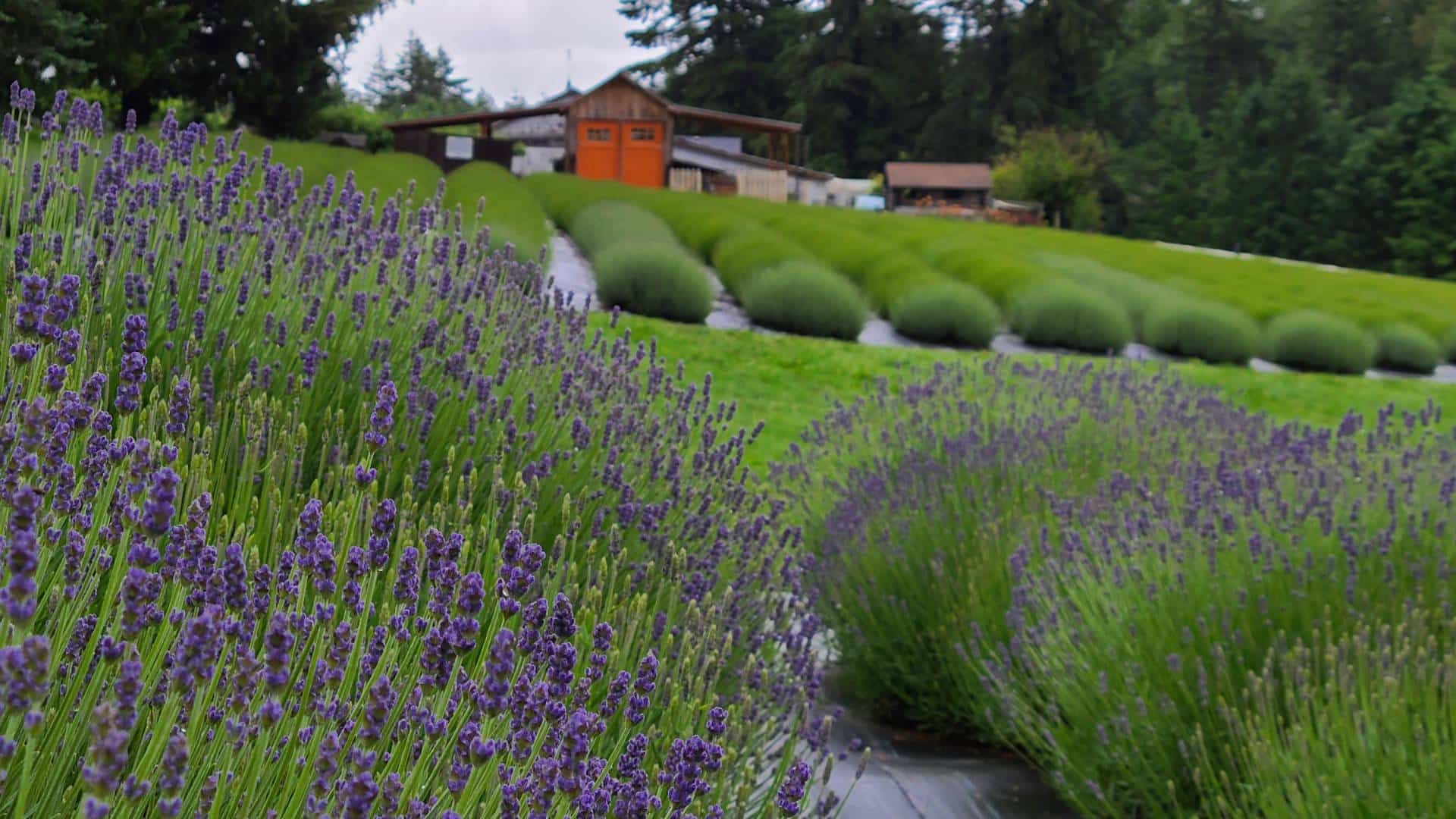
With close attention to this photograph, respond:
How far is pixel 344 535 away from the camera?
1.50 m

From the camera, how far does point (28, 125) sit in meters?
3.07

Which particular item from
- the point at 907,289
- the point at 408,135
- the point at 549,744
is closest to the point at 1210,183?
the point at 408,135

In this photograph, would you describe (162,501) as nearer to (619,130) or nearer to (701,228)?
(701,228)

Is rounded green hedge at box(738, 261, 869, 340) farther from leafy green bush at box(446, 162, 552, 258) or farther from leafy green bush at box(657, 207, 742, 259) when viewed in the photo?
leafy green bush at box(657, 207, 742, 259)

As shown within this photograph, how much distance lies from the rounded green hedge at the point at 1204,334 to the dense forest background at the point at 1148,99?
22.3m

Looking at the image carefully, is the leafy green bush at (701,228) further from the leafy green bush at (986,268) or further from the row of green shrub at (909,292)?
the leafy green bush at (986,268)

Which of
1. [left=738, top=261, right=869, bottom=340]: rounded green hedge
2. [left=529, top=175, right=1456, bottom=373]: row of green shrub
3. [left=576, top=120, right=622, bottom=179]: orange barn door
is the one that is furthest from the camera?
[left=576, top=120, right=622, bottom=179]: orange barn door

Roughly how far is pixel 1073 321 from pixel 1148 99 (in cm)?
4038

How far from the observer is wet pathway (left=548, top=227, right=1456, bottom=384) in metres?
13.1

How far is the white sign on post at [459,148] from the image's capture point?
34594mm

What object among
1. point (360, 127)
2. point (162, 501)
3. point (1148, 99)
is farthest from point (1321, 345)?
point (1148, 99)

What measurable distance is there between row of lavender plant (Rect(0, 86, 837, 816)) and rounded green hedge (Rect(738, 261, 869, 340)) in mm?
8808

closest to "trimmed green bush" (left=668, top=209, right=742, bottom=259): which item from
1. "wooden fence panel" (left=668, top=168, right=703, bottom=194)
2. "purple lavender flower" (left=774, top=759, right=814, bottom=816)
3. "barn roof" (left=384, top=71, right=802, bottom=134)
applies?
"barn roof" (left=384, top=71, right=802, bottom=134)

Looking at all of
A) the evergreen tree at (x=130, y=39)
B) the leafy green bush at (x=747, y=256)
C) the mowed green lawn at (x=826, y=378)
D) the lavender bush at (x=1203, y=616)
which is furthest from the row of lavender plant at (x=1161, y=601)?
the evergreen tree at (x=130, y=39)
